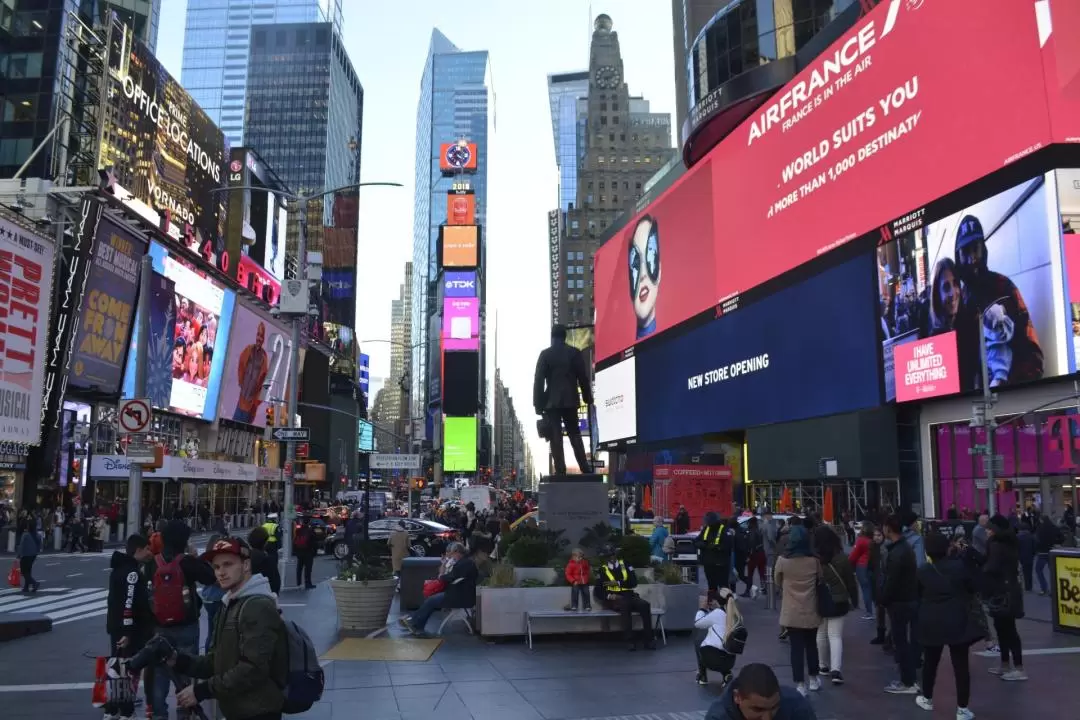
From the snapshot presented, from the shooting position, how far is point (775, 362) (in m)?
48.4

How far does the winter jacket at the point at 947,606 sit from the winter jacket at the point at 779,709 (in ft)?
16.5

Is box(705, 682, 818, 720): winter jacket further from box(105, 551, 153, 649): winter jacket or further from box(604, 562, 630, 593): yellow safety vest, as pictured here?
box(604, 562, 630, 593): yellow safety vest

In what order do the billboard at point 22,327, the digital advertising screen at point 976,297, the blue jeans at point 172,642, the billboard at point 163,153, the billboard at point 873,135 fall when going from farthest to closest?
the billboard at point 163,153 → the billboard at point 873,135 → the digital advertising screen at point 976,297 → the billboard at point 22,327 → the blue jeans at point 172,642

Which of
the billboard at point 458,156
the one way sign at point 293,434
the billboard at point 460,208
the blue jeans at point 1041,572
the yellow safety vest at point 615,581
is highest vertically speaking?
the billboard at point 458,156

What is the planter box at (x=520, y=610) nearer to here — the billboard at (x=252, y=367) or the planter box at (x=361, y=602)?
the planter box at (x=361, y=602)

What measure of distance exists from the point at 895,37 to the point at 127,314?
40.5 m

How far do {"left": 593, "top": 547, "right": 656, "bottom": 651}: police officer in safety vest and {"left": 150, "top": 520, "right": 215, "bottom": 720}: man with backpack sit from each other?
6135 millimetres

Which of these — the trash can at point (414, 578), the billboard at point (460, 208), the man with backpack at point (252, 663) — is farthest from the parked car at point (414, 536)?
the billboard at point (460, 208)

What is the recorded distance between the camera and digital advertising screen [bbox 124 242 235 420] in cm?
5144

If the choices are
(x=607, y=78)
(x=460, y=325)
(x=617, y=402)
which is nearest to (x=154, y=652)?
(x=617, y=402)

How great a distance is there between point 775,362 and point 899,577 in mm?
40416

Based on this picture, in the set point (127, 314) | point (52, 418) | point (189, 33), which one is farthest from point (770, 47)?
point (189, 33)

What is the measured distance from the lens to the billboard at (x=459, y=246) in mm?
130125

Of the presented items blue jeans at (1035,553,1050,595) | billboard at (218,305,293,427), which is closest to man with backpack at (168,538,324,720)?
blue jeans at (1035,553,1050,595)
